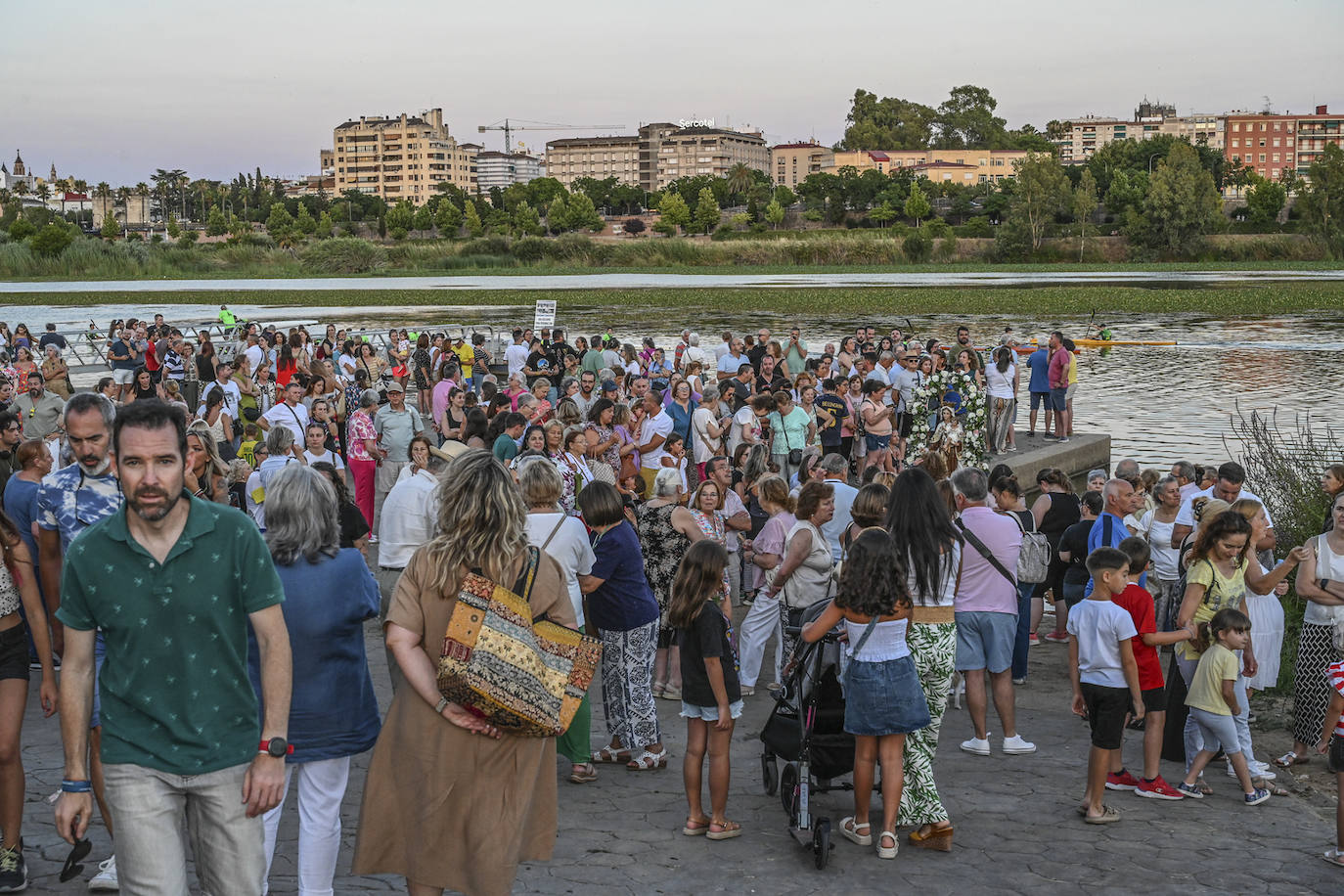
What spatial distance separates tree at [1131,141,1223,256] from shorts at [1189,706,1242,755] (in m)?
96.4

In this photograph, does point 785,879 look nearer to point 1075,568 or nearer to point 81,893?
point 81,893

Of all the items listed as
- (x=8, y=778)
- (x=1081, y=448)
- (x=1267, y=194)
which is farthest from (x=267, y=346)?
(x=1267, y=194)

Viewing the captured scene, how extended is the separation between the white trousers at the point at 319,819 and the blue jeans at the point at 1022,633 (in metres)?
5.35

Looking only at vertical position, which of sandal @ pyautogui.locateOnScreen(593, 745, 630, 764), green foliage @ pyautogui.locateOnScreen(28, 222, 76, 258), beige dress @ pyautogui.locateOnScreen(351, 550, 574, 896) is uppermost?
green foliage @ pyautogui.locateOnScreen(28, 222, 76, 258)

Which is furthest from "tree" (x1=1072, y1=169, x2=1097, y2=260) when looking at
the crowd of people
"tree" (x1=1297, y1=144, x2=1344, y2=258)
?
the crowd of people

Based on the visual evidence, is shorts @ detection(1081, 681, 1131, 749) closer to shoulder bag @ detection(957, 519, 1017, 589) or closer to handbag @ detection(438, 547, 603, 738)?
shoulder bag @ detection(957, 519, 1017, 589)

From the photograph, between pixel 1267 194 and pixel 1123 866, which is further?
pixel 1267 194

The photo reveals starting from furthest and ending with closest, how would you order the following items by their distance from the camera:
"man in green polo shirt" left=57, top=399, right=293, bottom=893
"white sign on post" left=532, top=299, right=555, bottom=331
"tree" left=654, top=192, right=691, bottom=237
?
1. "tree" left=654, top=192, right=691, bottom=237
2. "white sign on post" left=532, top=299, right=555, bottom=331
3. "man in green polo shirt" left=57, top=399, right=293, bottom=893

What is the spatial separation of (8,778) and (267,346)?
18.0 m

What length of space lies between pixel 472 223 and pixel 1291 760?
474 ft

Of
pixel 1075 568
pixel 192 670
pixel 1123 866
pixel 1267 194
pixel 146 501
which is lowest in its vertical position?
pixel 1123 866

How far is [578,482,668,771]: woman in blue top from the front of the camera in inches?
246

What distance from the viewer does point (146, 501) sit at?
3363mm

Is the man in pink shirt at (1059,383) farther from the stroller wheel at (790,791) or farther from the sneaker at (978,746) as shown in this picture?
the stroller wheel at (790,791)
